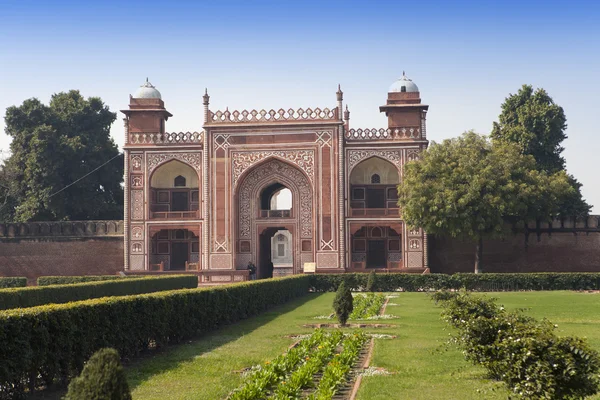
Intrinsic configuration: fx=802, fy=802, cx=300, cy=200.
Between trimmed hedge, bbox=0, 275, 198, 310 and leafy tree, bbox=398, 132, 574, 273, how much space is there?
33.3ft

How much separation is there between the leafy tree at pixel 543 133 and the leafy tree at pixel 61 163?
63.4 feet

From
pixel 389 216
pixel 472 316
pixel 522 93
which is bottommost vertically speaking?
pixel 472 316

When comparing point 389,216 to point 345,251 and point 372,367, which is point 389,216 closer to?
point 345,251

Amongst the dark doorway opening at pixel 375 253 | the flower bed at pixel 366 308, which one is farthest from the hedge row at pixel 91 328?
the dark doorway opening at pixel 375 253

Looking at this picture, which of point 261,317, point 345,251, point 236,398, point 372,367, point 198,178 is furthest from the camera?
point 198,178

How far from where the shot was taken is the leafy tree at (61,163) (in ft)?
125

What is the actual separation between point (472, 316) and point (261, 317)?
10.2 meters

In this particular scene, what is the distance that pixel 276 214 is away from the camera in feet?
111

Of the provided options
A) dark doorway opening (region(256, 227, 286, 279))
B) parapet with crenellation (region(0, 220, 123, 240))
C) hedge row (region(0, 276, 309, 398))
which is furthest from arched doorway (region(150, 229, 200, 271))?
hedge row (region(0, 276, 309, 398))

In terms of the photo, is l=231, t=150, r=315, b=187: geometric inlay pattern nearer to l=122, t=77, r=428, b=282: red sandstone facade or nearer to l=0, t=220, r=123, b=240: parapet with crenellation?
l=122, t=77, r=428, b=282: red sandstone facade

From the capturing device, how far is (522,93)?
1410 inches

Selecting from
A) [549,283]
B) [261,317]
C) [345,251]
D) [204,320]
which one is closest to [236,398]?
[204,320]

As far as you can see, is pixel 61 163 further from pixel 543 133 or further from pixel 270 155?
pixel 543 133

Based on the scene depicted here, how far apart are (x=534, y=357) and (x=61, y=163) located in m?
34.5
